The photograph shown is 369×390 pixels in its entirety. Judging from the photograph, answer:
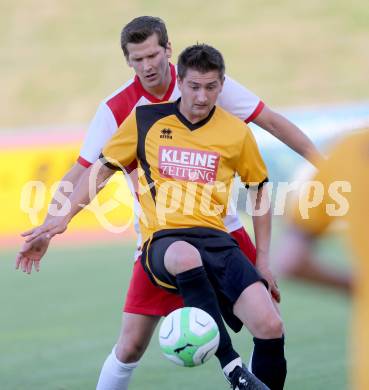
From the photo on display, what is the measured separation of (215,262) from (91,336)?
3.06 m

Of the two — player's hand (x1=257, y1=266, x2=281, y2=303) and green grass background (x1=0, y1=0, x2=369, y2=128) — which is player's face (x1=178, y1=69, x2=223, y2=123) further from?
green grass background (x1=0, y1=0, x2=369, y2=128)

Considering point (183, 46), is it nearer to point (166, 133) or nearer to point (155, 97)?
point (155, 97)

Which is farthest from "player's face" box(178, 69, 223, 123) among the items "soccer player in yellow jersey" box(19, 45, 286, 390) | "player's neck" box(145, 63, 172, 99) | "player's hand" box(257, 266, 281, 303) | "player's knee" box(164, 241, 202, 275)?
"player's hand" box(257, 266, 281, 303)

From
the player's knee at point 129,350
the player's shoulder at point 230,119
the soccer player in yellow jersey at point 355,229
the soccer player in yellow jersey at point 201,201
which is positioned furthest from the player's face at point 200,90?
the soccer player in yellow jersey at point 355,229

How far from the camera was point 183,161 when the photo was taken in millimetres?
4742

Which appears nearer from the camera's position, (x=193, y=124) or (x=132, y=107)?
(x=193, y=124)

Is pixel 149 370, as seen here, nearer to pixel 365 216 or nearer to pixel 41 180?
pixel 365 216

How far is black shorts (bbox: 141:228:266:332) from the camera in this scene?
449 centimetres

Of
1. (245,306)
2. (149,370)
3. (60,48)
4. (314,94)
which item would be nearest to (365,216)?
(245,306)

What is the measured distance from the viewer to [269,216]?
16.2ft

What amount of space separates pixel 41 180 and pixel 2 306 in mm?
4694

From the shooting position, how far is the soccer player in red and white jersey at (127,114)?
5.00 meters

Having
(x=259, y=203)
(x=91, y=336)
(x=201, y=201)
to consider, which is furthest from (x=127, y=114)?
(x=91, y=336)

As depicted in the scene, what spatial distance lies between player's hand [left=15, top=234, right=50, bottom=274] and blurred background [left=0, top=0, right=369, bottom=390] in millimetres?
1129
